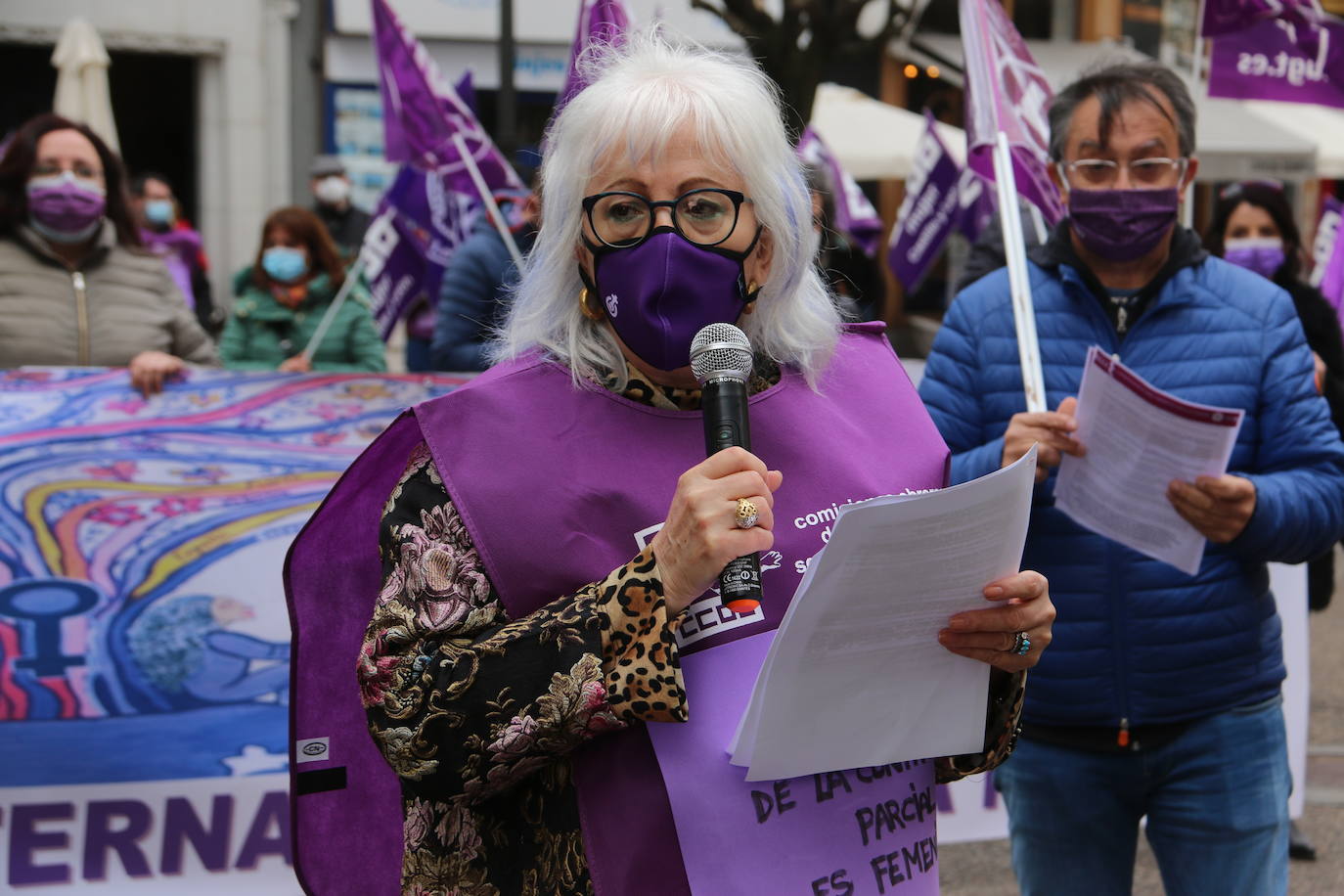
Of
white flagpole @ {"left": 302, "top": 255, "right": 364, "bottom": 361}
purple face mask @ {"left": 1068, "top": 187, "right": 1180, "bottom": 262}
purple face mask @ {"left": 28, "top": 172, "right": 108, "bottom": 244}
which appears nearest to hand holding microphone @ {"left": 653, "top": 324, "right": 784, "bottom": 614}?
purple face mask @ {"left": 1068, "top": 187, "right": 1180, "bottom": 262}

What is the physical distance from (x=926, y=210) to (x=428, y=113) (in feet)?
12.8

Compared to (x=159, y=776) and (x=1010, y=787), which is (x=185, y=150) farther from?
(x=1010, y=787)

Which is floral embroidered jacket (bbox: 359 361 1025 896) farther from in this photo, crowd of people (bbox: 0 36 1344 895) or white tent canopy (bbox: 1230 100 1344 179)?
white tent canopy (bbox: 1230 100 1344 179)

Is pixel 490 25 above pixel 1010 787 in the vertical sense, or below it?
above

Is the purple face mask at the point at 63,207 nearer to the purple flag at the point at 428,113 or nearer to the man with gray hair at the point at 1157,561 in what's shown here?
the purple flag at the point at 428,113

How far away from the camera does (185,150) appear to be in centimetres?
1823

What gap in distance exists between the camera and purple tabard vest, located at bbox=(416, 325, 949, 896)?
181 cm

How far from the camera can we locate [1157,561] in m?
2.83

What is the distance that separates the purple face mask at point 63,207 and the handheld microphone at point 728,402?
3326 millimetres

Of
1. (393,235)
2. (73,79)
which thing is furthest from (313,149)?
(393,235)

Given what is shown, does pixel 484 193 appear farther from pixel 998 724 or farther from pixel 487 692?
pixel 487 692

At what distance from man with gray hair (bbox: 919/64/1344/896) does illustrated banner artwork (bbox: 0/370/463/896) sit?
2104mm

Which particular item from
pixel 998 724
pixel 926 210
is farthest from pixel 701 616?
pixel 926 210

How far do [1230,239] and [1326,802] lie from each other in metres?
1.92
